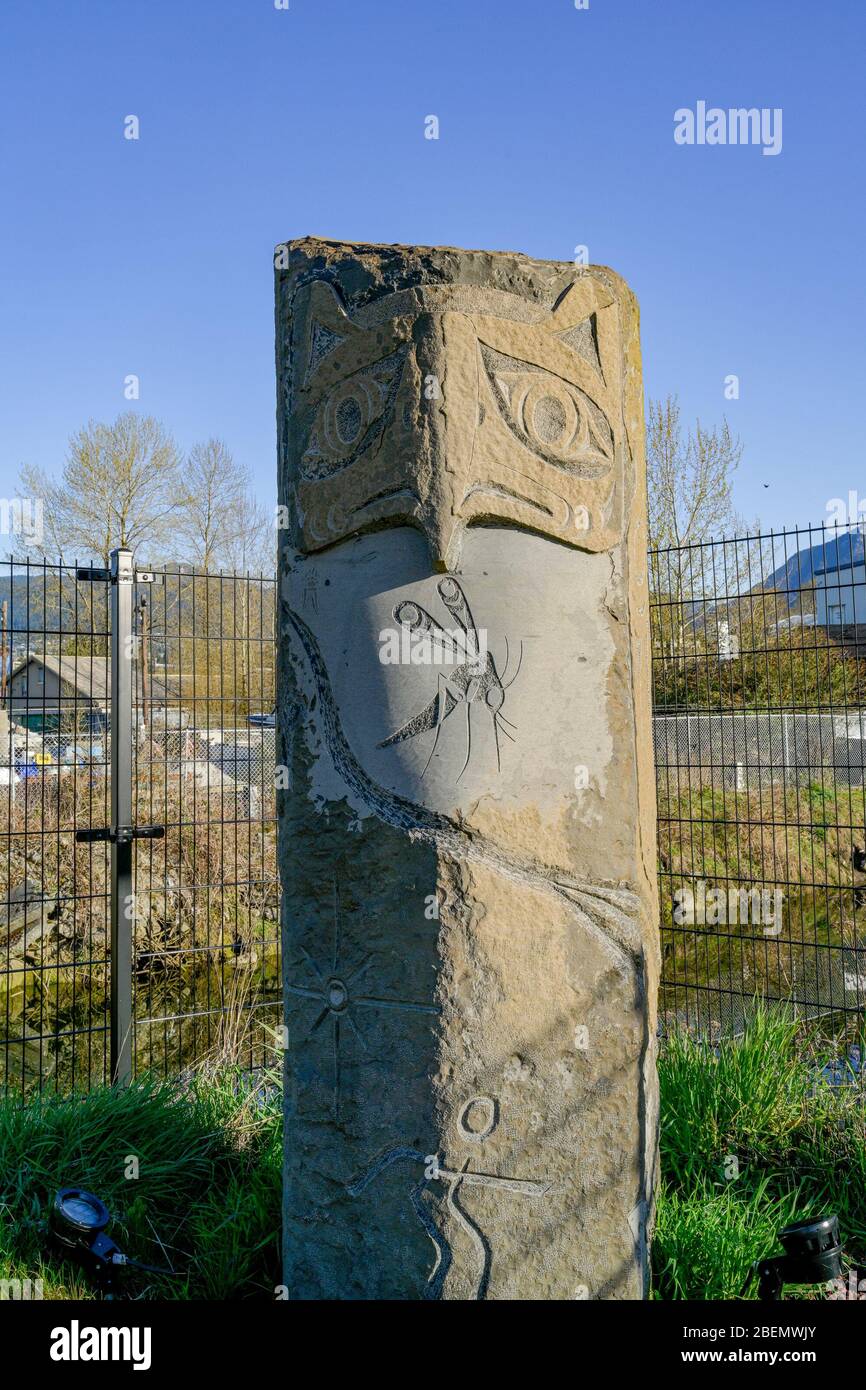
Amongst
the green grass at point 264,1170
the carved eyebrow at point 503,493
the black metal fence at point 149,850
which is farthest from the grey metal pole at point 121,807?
the carved eyebrow at point 503,493

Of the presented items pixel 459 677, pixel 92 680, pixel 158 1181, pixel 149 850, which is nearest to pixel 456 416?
pixel 459 677

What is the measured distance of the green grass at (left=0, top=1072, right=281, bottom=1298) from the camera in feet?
10.0

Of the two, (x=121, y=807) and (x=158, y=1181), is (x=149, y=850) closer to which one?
(x=121, y=807)

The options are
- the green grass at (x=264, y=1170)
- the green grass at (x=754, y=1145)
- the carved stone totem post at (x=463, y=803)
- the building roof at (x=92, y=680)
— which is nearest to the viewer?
the carved stone totem post at (x=463, y=803)

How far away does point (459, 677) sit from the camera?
270cm

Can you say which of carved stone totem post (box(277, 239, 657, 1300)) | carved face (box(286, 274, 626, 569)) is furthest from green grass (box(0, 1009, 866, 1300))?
carved face (box(286, 274, 626, 569))

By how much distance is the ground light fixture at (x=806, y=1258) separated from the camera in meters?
2.49

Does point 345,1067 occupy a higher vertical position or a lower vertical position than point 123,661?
lower

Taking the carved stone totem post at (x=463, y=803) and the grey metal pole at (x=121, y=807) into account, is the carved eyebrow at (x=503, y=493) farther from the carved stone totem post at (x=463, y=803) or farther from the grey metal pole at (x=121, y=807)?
the grey metal pole at (x=121, y=807)

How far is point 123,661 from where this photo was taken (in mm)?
4816

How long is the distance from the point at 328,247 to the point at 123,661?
8.32 ft

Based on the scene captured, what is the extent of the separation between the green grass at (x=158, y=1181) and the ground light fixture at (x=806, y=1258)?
4.97 ft
